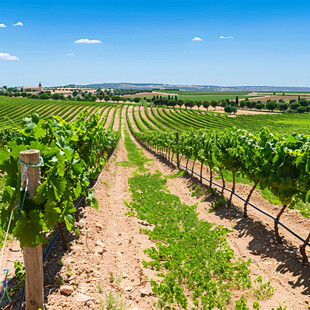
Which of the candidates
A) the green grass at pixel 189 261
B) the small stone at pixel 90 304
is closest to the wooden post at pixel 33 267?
the small stone at pixel 90 304

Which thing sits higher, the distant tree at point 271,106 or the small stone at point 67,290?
the distant tree at point 271,106

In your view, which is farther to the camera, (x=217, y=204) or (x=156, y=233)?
(x=217, y=204)

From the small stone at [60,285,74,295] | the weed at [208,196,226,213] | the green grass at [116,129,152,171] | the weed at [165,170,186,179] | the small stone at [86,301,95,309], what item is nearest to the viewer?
the small stone at [86,301,95,309]

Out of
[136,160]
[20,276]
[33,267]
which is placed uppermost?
[33,267]

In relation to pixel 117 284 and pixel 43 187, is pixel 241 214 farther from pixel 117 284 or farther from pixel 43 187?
pixel 43 187

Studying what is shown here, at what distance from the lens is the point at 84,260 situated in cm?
617

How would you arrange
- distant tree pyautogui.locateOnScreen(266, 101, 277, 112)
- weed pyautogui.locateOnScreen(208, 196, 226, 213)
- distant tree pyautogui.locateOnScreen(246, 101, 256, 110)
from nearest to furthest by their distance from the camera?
weed pyautogui.locateOnScreen(208, 196, 226, 213), distant tree pyautogui.locateOnScreen(266, 101, 277, 112), distant tree pyautogui.locateOnScreen(246, 101, 256, 110)

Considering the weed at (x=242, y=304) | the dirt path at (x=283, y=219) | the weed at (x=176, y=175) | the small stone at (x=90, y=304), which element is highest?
the small stone at (x=90, y=304)

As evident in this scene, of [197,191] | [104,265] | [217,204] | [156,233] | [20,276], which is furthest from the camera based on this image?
[197,191]

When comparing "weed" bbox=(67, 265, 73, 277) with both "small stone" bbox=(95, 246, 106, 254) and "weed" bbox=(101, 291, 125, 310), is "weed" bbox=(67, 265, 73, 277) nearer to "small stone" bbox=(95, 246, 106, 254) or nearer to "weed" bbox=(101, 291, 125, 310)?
"weed" bbox=(101, 291, 125, 310)

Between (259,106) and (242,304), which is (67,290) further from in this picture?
(259,106)

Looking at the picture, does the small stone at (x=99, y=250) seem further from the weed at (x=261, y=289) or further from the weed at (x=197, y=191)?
the weed at (x=197, y=191)

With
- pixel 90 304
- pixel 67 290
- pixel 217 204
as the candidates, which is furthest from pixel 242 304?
pixel 217 204

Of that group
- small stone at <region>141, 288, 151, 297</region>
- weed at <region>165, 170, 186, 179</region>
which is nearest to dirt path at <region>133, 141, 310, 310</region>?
small stone at <region>141, 288, 151, 297</region>
